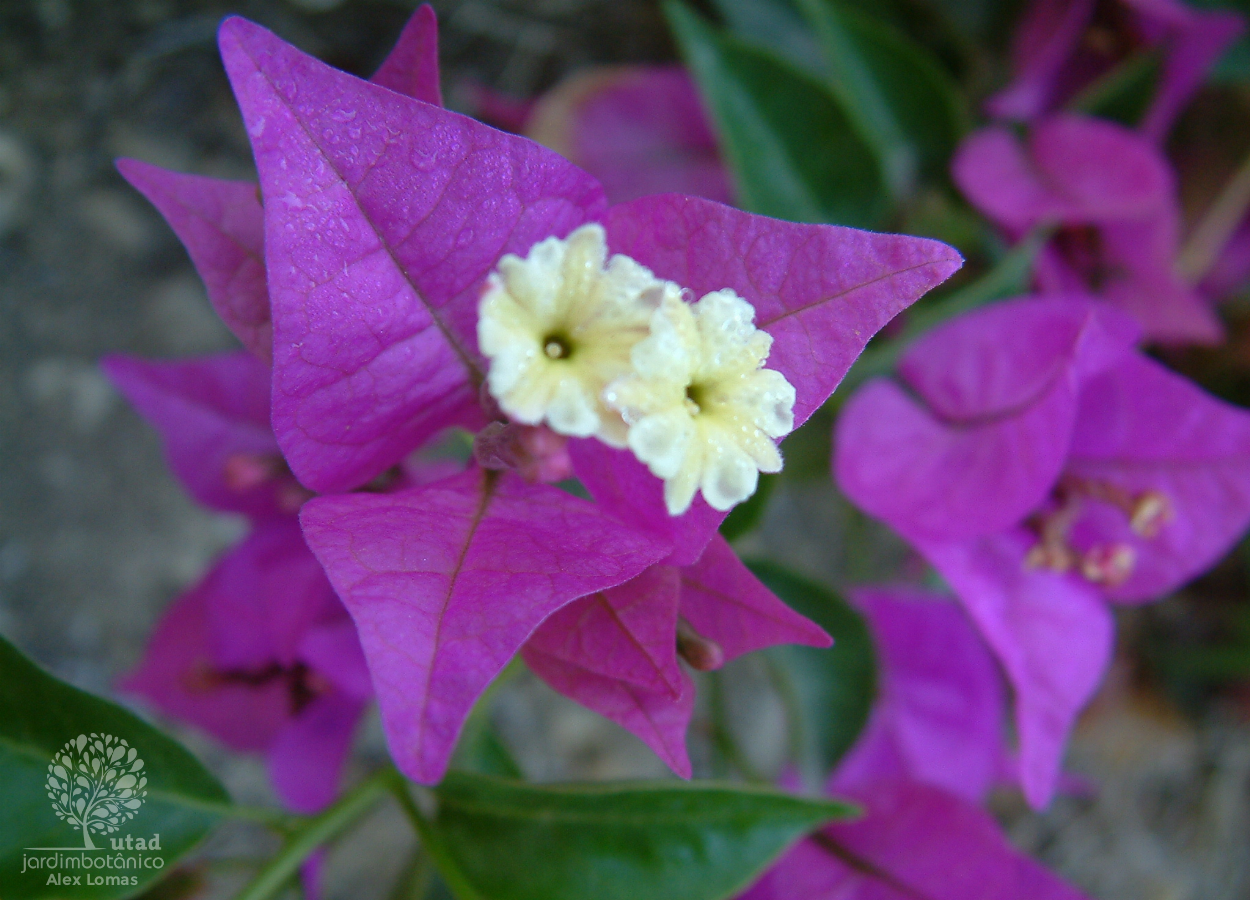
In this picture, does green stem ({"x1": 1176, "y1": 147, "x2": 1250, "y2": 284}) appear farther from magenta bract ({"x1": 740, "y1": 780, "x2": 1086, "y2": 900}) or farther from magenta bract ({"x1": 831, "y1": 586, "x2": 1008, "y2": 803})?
magenta bract ({"x1": 740, "y1": 780, "x2": 1086, "y2": 900})

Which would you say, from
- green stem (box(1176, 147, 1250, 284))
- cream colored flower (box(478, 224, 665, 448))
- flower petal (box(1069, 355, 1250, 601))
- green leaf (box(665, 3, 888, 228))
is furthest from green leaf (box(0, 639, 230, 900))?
green stem (box(1176, 147, 1250, 284))

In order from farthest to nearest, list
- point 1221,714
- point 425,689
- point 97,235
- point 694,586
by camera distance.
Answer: point 1221,714
point 97,235
point 694,586
point 425,689

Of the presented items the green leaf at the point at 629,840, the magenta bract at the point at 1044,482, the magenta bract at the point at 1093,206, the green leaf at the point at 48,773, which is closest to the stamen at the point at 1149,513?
the magenta bract at the point at 1044,482

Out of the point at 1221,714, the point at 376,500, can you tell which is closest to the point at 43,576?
the point at 376,500

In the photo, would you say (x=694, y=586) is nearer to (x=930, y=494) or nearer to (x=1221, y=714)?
(x=930, y=494)

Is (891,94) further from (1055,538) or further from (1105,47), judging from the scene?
(1055,538)

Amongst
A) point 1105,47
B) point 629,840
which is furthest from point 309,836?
point 1105,47

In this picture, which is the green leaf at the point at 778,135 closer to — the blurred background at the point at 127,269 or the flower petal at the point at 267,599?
the blurred background at the point at 127,269
